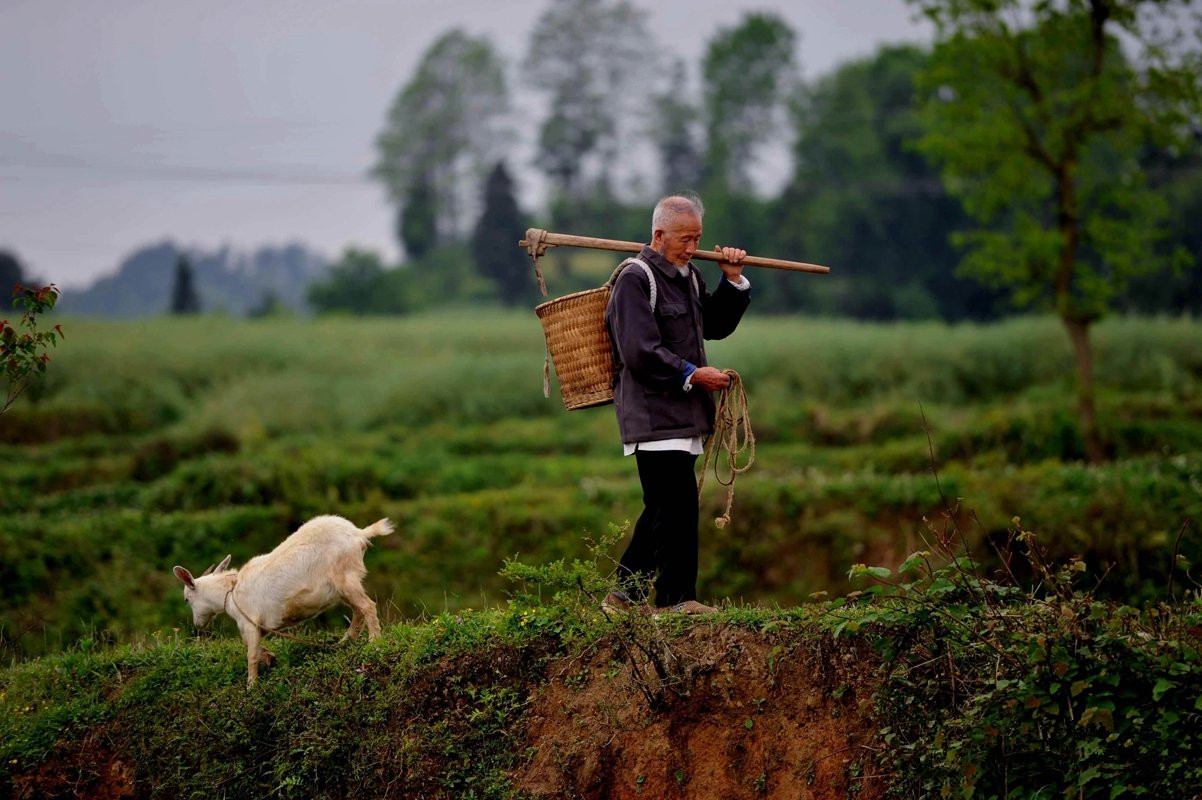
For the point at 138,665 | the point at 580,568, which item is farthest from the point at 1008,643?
the point at 138,665

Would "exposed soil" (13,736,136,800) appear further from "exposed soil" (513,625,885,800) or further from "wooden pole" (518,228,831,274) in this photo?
"wooden pole" (518,228,831,274)

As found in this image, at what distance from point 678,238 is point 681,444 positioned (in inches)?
47.0

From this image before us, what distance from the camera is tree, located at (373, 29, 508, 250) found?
2073 inches

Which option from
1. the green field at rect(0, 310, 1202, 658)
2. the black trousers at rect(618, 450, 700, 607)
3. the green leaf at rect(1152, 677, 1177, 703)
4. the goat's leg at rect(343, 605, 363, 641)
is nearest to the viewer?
the green leaf at rect(1152, 677, 1177, 703)

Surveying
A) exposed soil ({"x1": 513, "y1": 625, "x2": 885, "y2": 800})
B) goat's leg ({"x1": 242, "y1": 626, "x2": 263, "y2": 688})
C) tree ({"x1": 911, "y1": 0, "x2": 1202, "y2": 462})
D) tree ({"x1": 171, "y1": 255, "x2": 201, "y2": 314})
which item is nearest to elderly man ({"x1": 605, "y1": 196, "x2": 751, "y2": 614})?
exposed soil ({"x1": 513, "y1": 625, "x2": 885, "y2": 800})

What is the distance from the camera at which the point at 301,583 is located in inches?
306

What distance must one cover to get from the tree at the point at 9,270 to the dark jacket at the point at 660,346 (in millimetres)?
Result: 49120

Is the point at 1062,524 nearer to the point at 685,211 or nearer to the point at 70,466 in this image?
the point at 685,211

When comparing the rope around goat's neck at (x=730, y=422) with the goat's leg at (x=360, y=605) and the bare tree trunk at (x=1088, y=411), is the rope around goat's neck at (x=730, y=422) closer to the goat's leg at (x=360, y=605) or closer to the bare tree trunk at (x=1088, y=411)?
the goat's leg at (x=360, y=605)

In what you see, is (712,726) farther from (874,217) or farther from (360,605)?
(874,217)

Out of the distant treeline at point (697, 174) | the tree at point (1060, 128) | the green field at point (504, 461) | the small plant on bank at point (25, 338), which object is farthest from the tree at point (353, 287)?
the small plant on bank at point (25, 338)

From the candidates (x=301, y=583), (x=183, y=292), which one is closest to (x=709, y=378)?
(x=301, y=583)

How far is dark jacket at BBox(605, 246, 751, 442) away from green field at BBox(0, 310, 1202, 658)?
2.27m

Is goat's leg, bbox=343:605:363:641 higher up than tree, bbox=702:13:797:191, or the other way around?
tree, bbox=702:13:797:191
